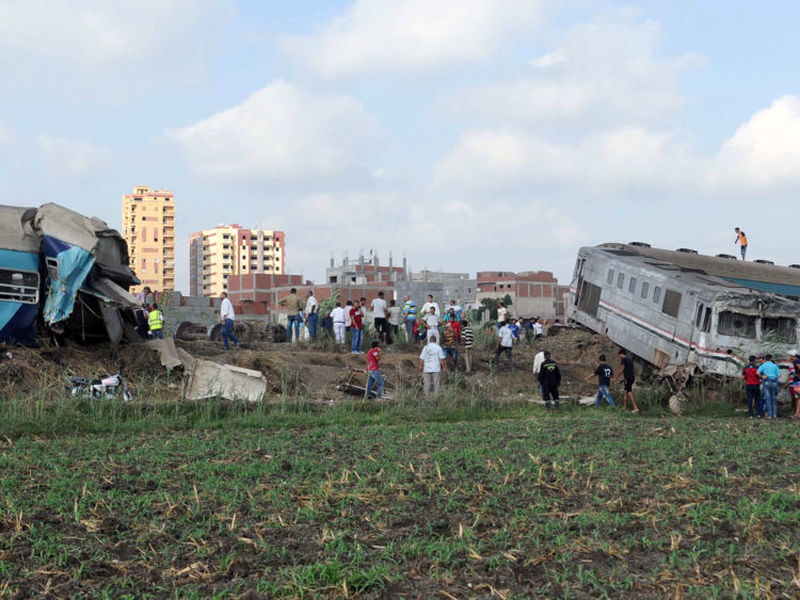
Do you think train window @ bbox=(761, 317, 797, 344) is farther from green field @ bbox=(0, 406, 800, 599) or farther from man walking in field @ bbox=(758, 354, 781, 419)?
green field @ bbox=(0, 406, 800, 599)

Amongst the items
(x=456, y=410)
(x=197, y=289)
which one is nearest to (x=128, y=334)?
(x=456, y=410)

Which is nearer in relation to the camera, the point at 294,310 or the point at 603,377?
the point at 603,377

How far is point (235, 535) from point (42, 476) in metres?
3.90

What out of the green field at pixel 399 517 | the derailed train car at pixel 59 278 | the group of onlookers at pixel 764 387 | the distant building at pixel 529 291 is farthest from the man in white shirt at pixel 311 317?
the distant building at pixel 529 291

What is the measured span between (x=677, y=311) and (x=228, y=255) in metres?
169

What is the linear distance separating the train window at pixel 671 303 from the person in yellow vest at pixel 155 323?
13.9 metres

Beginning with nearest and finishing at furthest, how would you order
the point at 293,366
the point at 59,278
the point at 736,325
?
1. the point at 59,278
2. the point at 293,366
3. the point at 736,325

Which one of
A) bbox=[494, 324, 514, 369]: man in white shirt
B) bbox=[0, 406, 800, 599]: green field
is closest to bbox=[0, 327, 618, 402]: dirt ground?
bbox=[494, 324, 514, 369]: man in white shirt

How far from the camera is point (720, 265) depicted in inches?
1213

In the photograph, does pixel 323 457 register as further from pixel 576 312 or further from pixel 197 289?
pixel 197 289

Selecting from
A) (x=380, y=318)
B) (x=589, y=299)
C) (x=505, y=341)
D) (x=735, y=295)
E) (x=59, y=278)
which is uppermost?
(x=59, y=278)

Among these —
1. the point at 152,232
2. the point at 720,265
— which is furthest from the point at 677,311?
the point at 152,232

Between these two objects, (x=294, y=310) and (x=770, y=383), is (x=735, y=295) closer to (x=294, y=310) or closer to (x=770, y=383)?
(x=770, y=383)

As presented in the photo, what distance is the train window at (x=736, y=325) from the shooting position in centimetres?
2256
